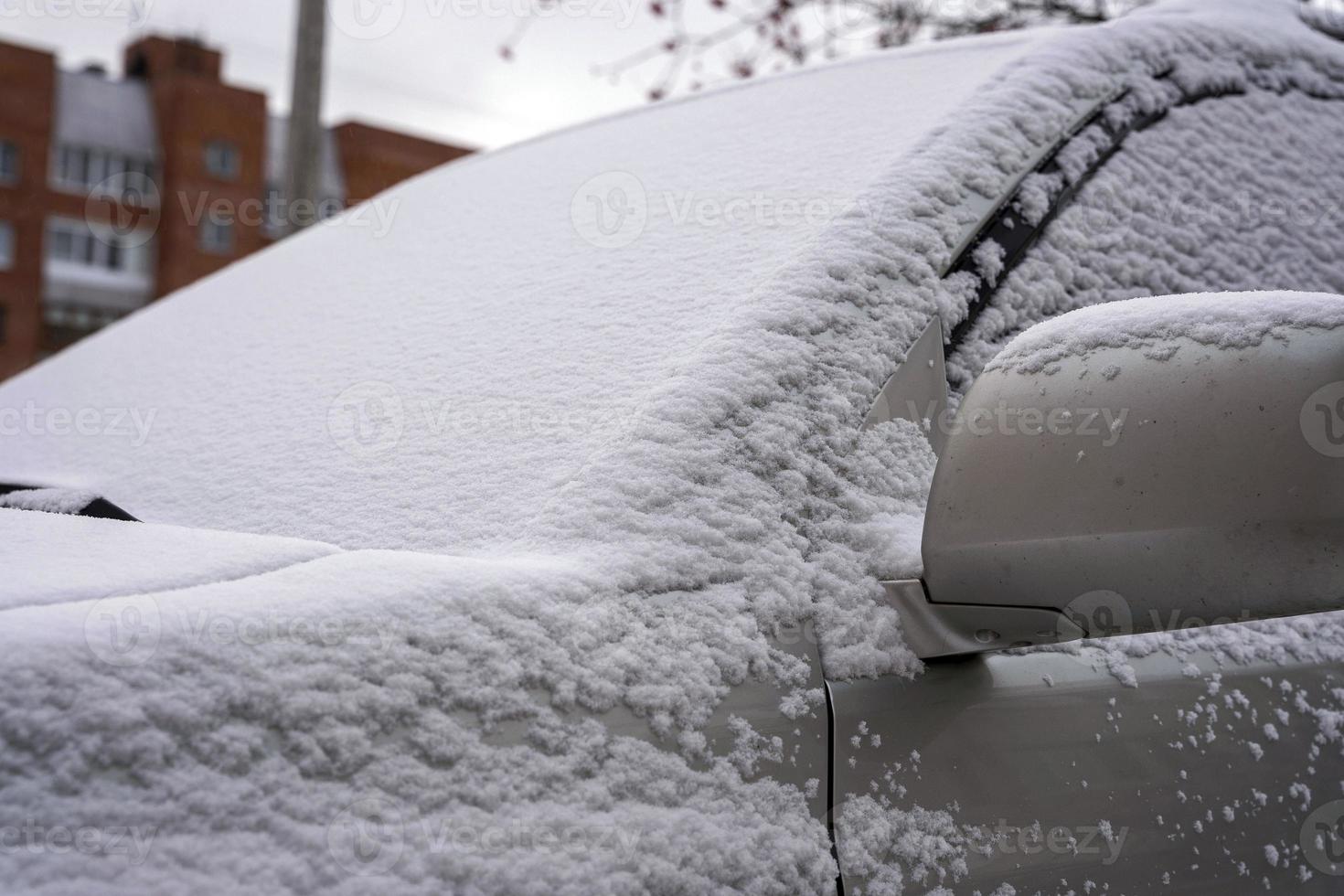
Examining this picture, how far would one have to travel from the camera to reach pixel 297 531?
1.33m

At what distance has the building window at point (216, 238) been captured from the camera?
35875 mm

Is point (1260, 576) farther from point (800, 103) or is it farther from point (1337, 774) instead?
point (800, 103)

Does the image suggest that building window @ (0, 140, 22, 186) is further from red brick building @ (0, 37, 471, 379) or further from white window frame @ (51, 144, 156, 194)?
white window frame @ (51, 144, 156, 194)

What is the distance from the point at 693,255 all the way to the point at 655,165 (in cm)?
47

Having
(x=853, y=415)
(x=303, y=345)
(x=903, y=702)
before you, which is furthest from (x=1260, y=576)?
(x=303, y=345)
